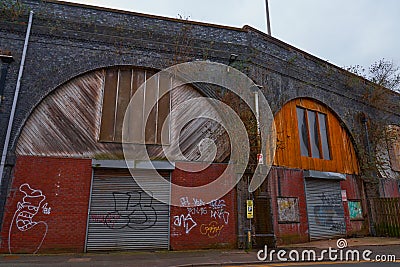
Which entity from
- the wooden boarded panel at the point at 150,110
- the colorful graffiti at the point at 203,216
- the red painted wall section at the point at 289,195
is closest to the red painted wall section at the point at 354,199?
the red painted wall section at the point at 289,195

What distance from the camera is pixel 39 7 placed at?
39.2 feet

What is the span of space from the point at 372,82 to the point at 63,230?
59.2 ft

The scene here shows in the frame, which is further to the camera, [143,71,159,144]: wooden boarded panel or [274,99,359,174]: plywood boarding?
[274,99,359,174]: plywood boarding

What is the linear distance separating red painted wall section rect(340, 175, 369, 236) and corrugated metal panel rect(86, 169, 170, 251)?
941 centimetres

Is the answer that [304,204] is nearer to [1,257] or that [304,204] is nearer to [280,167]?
[280,167]

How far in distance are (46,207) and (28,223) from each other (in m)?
0.70

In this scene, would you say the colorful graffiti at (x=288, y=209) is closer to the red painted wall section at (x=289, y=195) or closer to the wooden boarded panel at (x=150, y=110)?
the red painted wall section at (x=289, y=195)

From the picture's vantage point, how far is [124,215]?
10.8 m

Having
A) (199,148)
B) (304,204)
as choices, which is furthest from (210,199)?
(304,204)

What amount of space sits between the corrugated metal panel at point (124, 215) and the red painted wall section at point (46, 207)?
38 cm

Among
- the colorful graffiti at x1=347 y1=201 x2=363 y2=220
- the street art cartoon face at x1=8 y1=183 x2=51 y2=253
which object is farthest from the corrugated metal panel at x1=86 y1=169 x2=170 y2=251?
the colorful graffiti at x1=347 y1=201 x2=363 y2=220

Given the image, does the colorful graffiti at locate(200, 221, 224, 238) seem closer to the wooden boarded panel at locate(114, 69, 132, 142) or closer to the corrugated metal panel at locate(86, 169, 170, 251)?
the corrugated metal panel at locate(86, 169, 170, 251)

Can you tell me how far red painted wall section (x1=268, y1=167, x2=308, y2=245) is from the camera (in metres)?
12.7

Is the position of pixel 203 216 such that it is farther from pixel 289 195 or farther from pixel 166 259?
pixel 289 195
